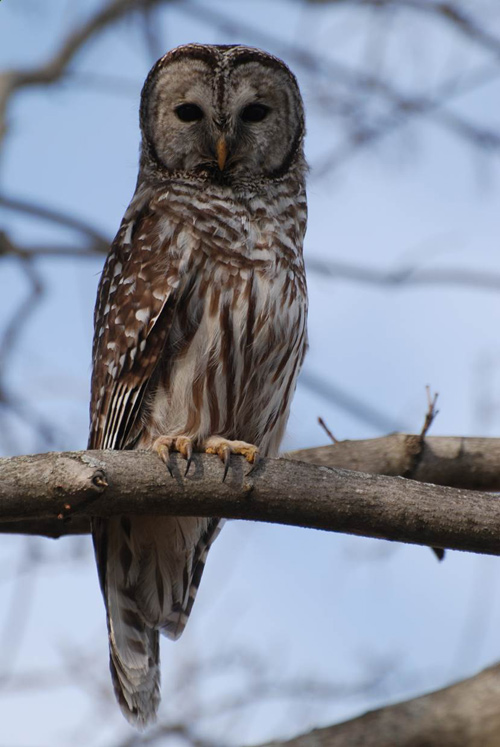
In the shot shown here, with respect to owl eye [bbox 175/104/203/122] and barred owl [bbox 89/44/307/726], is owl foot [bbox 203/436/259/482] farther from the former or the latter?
owl eye [bbox 175/104/203/122]

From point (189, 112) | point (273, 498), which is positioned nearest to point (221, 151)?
point (189, 112)

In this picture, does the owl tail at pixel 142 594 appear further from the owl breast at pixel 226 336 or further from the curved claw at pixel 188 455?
the curved claw at pixel 188 455

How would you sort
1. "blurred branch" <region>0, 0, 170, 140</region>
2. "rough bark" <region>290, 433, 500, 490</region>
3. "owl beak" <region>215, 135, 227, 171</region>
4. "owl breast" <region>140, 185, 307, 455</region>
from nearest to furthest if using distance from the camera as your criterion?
"owl breast" <region>140, 185, 307, 455</region>
"rough bark" <region>290, 433, 500, 490</region>
"owl beak" <region>215, 135, 227, 171</region>
"blurred branch" <region>0, 0, 170, 140</region>

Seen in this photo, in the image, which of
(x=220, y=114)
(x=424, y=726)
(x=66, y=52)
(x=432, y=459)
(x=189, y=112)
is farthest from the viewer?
(x=66, y=52)

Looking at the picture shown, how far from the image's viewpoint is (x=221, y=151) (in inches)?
164

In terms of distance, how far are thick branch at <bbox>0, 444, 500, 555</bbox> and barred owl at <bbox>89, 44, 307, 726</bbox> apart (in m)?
0.32

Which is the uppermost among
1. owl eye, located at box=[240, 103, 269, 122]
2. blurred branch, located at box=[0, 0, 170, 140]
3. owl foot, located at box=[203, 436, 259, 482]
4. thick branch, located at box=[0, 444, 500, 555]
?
blurred branch, located at box=[0, 0, 170, 140]

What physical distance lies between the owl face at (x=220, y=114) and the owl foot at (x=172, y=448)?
1.44m

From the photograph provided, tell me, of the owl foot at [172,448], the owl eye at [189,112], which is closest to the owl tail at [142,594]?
the owl foot at [172,448]

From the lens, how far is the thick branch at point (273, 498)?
2773 millimetres

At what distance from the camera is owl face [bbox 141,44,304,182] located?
428 centimetres

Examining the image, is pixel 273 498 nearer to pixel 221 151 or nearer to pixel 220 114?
pixel 221 151

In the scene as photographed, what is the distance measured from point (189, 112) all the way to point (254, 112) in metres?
0.30

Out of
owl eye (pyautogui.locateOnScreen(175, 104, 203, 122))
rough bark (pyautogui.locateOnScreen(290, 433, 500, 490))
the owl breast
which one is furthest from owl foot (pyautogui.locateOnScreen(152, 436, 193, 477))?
owl eye (pyautogui.locateOnScreen(175, 104, 203, 122))
